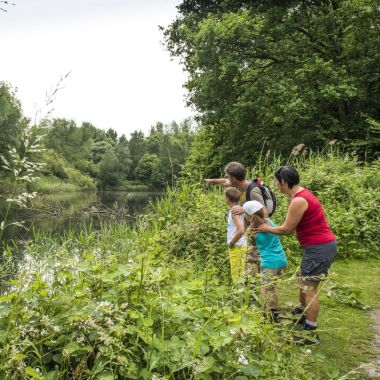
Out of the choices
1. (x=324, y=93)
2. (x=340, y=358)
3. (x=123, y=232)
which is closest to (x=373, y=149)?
(x=324, y=93)

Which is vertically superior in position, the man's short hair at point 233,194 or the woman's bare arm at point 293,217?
the man's short hair at point 233,194

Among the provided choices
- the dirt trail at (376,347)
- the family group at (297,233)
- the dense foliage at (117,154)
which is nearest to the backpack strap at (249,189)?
the family group at (297,233)

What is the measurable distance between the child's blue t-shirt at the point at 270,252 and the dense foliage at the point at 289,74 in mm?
11747

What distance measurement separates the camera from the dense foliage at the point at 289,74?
16.2 metres

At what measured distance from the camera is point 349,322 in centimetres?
465

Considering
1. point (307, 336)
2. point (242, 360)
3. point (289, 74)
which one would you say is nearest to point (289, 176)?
point (307, 336)

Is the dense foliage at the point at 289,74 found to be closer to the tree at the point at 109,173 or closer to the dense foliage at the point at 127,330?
Result: the dense foliage at the point at 127,330

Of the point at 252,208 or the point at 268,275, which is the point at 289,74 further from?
the point at 268,275

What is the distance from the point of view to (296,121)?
17.7 meters

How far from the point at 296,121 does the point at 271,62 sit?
3.76m

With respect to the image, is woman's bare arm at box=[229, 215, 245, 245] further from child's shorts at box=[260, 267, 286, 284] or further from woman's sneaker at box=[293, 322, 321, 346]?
woman's sneaker at box=[293, 322, 321, 346]

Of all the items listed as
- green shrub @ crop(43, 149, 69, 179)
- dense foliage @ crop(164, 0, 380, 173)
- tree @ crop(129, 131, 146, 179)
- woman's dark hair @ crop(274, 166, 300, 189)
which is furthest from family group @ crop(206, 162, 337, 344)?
tree @ crop(129, 131, 146, 179)

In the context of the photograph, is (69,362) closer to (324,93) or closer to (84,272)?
(84,272)

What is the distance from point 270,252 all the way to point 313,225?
58cm
